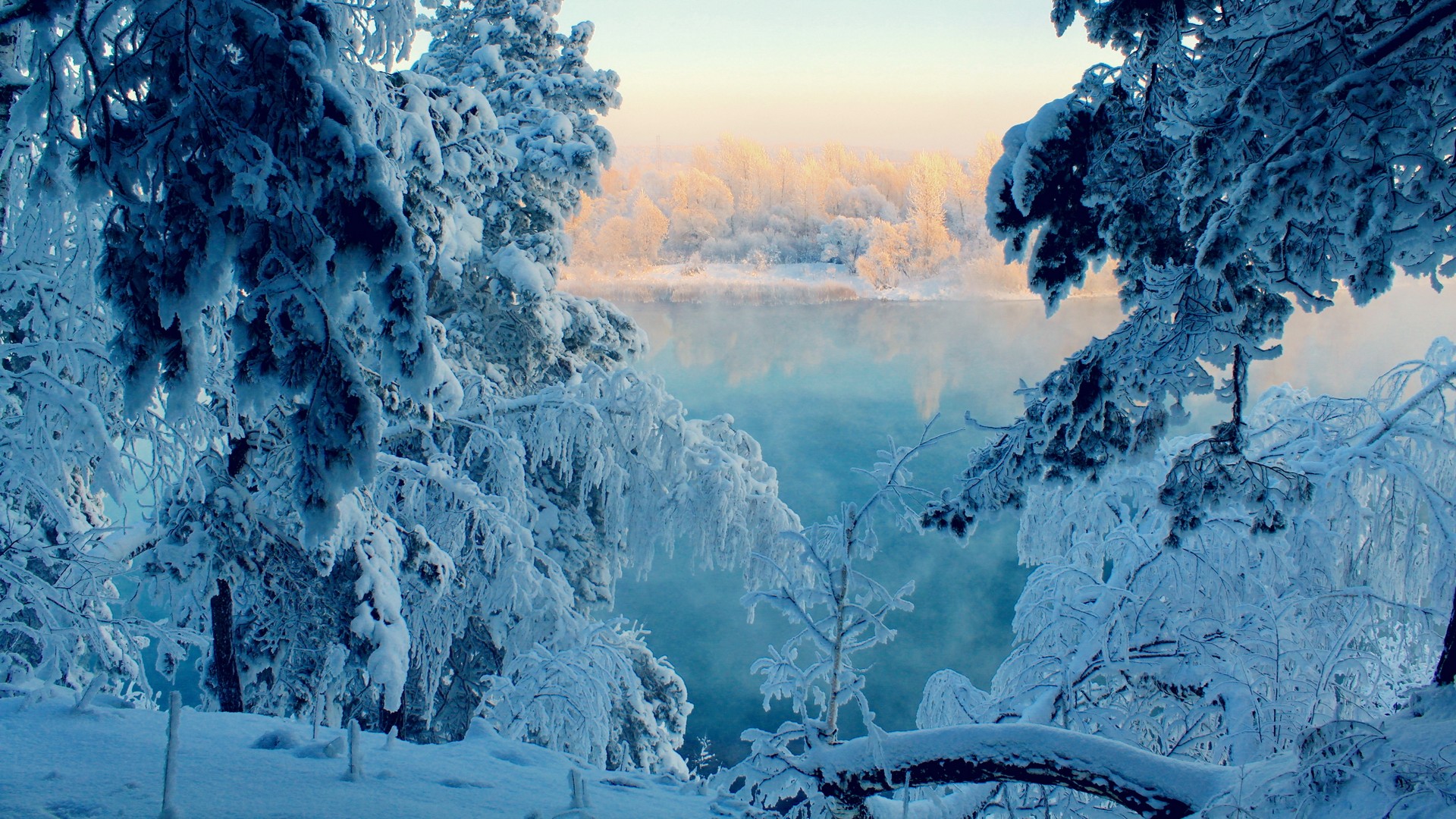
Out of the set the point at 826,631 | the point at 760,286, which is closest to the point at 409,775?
the point at 826,631

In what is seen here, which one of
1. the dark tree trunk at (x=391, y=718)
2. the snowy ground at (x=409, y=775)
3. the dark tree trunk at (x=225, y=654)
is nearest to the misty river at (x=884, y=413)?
the snowy ground at (x=409, y=775)

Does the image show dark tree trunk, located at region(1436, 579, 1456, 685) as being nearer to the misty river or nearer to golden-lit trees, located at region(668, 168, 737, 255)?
the misty river

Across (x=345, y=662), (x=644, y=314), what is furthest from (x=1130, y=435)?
(x=644, y=314)

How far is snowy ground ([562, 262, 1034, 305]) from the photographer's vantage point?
5931cm

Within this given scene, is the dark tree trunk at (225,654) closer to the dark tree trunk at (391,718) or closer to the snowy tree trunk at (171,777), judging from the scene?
the dark tree trunk at (391,718)

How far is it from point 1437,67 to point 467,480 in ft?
24.5

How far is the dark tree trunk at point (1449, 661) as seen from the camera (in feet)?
10.3

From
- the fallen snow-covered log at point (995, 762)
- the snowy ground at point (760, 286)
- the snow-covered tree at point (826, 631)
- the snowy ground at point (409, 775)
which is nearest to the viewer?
the snowy ground at point (409, 775)

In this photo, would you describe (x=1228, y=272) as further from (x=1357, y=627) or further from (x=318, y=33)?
(x=318, y=33)

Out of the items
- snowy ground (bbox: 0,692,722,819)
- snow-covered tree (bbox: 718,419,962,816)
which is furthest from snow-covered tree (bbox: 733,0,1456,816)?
snowy ground (bbox: 0,692,722,819)

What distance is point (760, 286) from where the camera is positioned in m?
64.9

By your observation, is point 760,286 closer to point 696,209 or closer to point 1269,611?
point 696,209

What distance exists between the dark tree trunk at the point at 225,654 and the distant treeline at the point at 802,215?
51.5m

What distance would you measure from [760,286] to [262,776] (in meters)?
62.3
